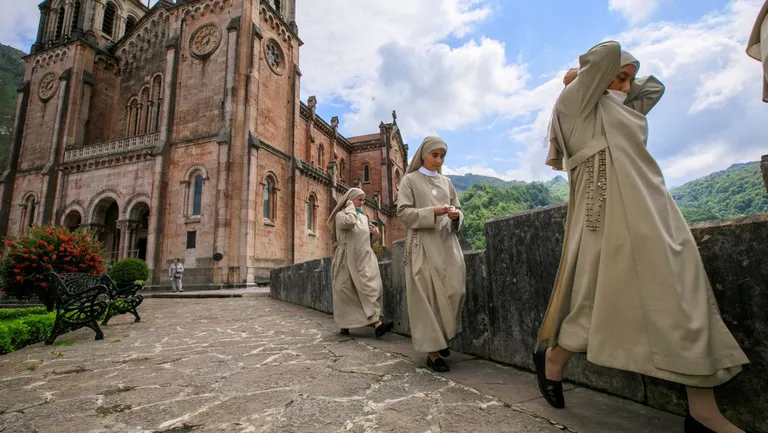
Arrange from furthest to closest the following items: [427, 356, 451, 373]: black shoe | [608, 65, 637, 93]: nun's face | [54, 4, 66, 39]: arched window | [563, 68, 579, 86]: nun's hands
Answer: [54, 4, 66, 39]: arched window → [427, 356, 451, 373]: black shoe → [563, 68, 579, 86]: nun's hands → [608, 65, 637, 93]: nun's face

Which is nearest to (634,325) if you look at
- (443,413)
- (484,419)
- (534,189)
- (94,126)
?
(484,419)

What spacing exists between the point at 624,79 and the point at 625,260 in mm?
1040

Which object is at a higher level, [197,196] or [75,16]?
[75,16]

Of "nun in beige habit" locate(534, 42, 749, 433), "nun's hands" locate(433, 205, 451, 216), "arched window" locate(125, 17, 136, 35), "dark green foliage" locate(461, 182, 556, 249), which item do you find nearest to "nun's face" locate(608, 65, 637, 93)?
"nun in beige habit" locate(534, 42, 749, 433)

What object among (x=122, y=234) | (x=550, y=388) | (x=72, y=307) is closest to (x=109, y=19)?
(x=122, y=234)

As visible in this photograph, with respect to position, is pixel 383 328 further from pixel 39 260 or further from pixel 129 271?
pixel 129 271

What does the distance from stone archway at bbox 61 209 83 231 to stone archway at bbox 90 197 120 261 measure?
4.07ft

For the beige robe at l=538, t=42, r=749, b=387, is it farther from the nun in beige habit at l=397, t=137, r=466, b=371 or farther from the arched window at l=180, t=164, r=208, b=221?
the arched window at l=180, t=164, r=208, b=221

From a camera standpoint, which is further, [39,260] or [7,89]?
[7,89]

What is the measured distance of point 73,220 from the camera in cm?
2064

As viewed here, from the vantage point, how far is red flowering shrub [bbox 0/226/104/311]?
23.3 feet

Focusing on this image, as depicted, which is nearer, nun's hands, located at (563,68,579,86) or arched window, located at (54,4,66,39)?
nun's hands, located at (563,68,579,86)

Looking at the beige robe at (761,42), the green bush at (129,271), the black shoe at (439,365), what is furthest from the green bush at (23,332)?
the green bush at (129,271)

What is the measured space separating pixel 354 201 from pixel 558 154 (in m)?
3.20
